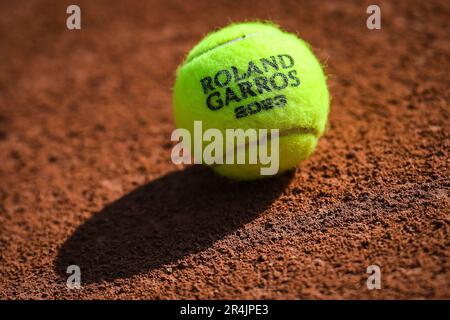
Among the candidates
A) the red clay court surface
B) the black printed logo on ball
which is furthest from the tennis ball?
the red clay court surface

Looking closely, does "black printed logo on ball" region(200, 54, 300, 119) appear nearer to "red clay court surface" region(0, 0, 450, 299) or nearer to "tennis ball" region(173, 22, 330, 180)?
"tennis ball" region(173, 22, 330, 180)

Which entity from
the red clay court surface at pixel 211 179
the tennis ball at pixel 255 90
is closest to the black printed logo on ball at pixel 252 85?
the tennis ball at pixel 255 90

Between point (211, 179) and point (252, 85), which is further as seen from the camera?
point (211, 179)

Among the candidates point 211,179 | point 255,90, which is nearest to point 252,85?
point 255,90

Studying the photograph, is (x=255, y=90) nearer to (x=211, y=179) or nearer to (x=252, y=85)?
(x=252, y=85)

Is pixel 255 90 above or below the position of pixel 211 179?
above

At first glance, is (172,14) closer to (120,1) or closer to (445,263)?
(120,1)

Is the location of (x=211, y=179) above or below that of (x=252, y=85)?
below
